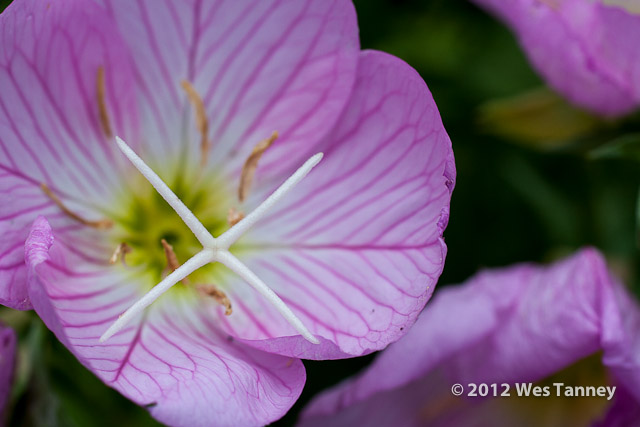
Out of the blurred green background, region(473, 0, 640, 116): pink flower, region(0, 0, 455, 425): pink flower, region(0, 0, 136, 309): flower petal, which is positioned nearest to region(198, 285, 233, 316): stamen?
region(0, 0, 455, 425): pink flower

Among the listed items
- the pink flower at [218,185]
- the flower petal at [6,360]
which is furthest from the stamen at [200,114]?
the flower petal at [6,360]

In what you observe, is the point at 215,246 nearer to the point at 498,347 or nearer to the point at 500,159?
the point at 498,347

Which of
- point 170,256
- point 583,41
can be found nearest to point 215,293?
point 170,256

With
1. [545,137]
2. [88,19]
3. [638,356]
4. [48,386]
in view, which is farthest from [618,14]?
[48,386]

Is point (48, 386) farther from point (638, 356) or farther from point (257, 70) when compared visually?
point (638, 356)

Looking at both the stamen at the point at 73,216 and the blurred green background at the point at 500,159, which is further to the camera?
the blurred green background at the point at 500,159

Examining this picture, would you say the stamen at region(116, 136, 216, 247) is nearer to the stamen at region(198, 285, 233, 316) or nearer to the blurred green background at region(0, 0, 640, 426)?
the stamen at region(198, 285, 233, 316)

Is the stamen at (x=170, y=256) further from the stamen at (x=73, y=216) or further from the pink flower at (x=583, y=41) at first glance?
the pink flower at (x=583, y=41)
